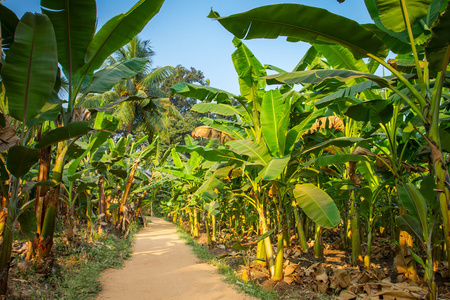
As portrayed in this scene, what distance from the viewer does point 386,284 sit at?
3.43m

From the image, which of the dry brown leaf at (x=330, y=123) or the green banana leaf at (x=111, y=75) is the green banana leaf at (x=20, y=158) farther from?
the dry brown leaf at (x=330, y=123)

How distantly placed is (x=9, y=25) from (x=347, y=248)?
7784 millimetres

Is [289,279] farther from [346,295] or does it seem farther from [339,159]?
[339,159]

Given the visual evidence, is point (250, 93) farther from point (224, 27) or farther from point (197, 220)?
point (197, 220)

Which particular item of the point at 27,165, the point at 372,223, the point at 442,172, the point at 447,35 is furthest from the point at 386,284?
the point at 27,165

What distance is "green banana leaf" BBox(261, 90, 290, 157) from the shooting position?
3.89m

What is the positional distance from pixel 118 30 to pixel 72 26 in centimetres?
52

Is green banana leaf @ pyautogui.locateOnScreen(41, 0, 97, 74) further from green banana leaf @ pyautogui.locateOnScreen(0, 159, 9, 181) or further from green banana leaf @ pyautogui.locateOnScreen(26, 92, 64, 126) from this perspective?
green banana leaf @ pyautogui.locateOnScreen(0, 159, 9, 181)

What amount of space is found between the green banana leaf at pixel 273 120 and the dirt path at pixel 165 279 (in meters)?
2.28

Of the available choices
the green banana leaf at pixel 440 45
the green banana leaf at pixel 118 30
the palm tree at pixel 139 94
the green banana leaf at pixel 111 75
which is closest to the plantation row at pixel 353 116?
the green banana leaf at pixel 440 45

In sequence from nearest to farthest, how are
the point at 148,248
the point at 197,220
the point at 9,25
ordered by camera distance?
1. the point at 9,25
2. the point at 148,248
3. the point at 197,220

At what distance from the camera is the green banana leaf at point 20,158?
2684 millimetres

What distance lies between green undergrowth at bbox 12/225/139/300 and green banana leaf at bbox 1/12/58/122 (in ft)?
6.59

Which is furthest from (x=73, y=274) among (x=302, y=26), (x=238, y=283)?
(x=302, y=26)
